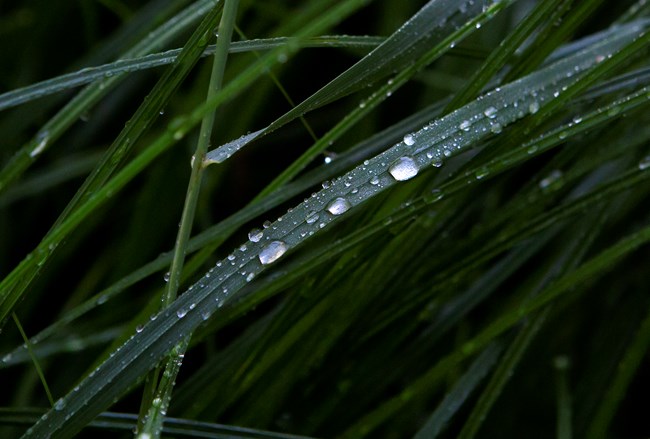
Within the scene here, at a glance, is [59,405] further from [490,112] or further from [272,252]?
[490,112]

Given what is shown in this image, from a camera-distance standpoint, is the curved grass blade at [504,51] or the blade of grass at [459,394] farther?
the blade of grass at [459,394]

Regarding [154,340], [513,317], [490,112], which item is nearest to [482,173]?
[490,112]

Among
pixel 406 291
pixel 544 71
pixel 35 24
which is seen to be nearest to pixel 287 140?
pixel 35 24

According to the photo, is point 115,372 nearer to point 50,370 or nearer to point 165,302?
point 165,302

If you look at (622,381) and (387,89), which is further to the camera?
(622,381)

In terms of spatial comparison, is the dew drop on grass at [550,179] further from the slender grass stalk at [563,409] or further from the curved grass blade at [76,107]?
the curved grass blade at [76,107]

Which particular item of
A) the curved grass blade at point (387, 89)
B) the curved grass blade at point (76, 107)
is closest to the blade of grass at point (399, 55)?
the curved grass blade at point (387, 89)

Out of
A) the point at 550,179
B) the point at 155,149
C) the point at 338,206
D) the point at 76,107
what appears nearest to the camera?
the point at 155,149
